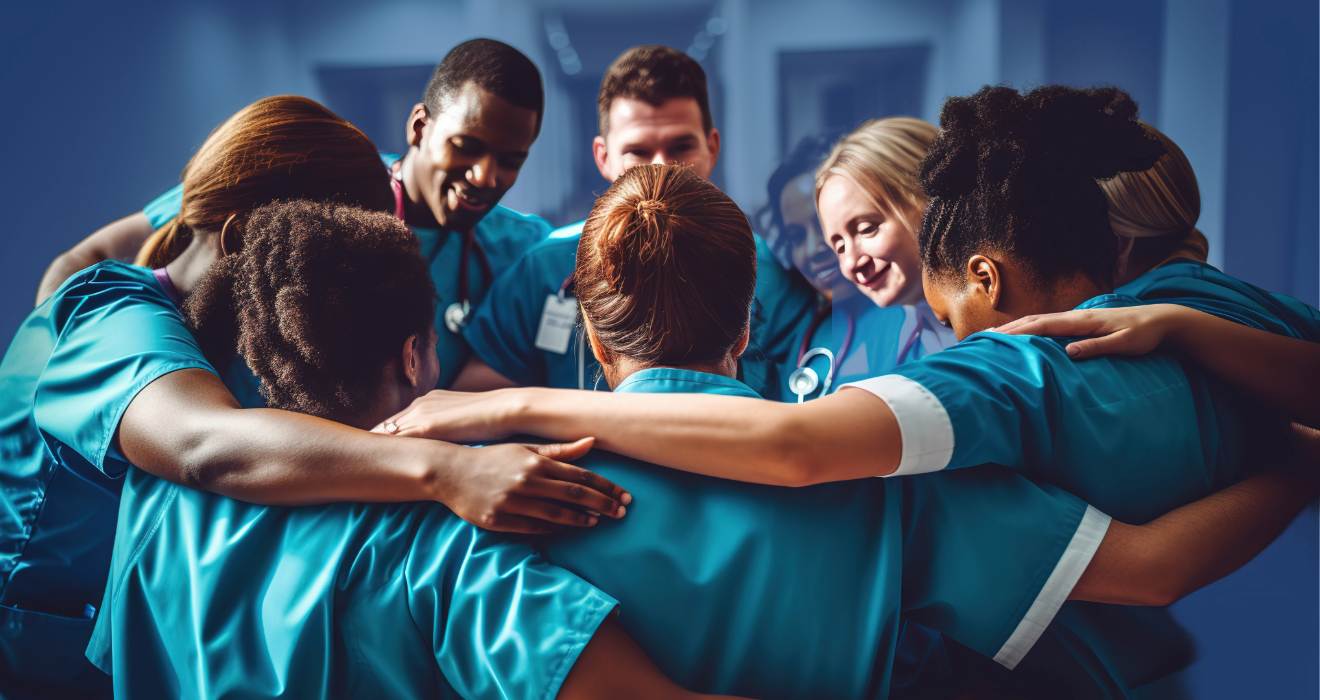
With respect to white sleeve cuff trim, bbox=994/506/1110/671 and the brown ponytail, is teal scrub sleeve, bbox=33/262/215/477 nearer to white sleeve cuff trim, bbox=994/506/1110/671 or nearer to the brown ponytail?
the brown ponytail

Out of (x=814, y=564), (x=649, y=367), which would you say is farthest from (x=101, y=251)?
(x=814, y=564)

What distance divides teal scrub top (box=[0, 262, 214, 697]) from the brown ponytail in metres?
0.60

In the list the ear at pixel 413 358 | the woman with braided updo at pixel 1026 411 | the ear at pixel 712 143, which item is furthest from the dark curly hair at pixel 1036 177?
the ear at pixel 712 143

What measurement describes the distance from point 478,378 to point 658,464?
1.16 m

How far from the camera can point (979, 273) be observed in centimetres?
98

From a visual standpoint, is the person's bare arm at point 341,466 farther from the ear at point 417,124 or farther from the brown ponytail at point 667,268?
the ear at point 417,124

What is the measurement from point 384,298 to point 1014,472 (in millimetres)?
828

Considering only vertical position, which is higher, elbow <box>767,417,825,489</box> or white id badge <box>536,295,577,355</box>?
elbow <box>767,417,825,489</box>

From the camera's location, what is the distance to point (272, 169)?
1.19 meters

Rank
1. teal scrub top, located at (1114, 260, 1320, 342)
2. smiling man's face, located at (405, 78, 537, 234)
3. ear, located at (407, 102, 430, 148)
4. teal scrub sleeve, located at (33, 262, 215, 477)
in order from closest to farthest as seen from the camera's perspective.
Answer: teal scrub sleeve, located at (33, 262, 215, 477), teal scrub top, located at (1114, 260, 1320, 342), smiling man's face, located at (405, 78, 537, 234), ear, located at (407, 102, 430, 148)

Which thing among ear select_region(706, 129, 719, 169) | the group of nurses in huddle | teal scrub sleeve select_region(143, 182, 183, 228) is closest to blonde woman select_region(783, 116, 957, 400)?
ear select_region(706, 129, 719, 169)

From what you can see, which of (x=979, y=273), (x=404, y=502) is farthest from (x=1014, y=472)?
(x=404, y=502)

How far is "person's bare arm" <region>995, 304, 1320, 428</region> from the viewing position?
872 mm

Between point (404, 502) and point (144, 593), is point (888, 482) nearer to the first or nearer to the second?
point (404, 502)
